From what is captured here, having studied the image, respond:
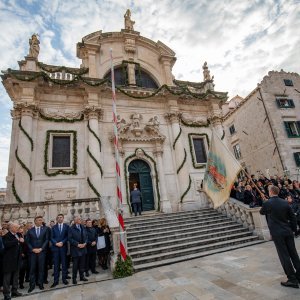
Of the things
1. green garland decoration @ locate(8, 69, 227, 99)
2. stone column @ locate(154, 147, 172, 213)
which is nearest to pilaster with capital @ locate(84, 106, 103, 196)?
green garland decoration @ locate(8, 69, 227, 99)

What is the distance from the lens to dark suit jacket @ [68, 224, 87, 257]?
6141mm

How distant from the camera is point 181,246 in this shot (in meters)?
8.05

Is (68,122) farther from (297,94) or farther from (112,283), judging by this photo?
(297,94)

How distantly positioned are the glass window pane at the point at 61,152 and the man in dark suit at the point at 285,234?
11319 millimetres

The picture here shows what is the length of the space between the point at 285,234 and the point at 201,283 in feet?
6.95

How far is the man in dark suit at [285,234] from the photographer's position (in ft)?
13.6

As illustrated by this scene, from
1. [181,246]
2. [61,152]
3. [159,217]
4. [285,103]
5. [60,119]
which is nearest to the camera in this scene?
[181,246]

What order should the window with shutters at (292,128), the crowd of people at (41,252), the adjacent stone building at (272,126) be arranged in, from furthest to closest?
the window with shutters at (292,128)
the adjacent stone building at (272,126)
the crowd of people at (41,252)

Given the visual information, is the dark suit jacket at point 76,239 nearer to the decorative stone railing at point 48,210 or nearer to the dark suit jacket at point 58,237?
the dark suit jacket at point 58,237

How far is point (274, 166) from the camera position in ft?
69.4

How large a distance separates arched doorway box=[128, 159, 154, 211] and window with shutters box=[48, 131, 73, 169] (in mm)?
3934

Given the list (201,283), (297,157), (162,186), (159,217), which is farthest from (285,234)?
(297,157)

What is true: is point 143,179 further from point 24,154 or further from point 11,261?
point 11,261

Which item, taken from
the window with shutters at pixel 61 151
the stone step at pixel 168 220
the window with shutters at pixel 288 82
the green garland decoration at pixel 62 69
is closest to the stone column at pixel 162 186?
the stone step at pixel 168 220
